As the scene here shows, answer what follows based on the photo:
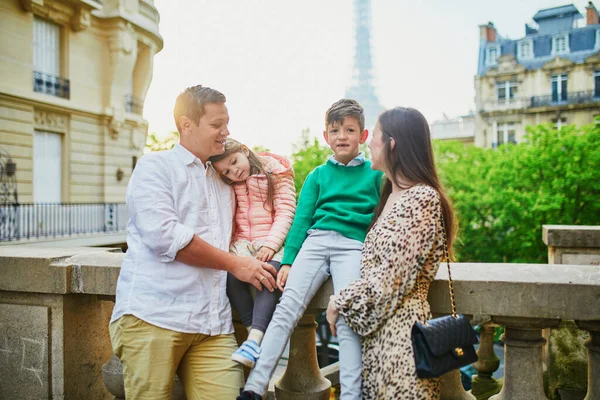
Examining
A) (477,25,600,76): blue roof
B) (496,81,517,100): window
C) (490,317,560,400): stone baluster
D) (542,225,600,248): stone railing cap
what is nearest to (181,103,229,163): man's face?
(490,317,560,400): stone baluster

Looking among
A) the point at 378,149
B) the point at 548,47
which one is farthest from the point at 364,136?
the point at 548,47

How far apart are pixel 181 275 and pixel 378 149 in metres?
1.23

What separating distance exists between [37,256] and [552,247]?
5.78 m

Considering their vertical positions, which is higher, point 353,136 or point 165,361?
point 353,136

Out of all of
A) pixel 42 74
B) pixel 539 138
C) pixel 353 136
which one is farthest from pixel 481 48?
pixel 353 136

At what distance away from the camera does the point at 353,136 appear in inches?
130

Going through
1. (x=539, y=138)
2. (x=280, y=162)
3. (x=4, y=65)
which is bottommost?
(x=280, y=162)

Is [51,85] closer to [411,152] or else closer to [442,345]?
[411,152]

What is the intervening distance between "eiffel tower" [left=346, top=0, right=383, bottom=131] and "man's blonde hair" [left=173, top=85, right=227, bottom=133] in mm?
173242

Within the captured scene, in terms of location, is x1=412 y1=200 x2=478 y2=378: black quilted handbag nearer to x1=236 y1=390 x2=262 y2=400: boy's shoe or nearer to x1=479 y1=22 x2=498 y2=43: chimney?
x1=236 y1=390 x2=262 y2=400: boy's shoe

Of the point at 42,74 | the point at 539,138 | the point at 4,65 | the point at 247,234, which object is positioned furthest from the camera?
the point at 539,138

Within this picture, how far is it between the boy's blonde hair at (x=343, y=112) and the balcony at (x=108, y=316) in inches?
39.4

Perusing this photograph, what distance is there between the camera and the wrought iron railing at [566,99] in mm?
40197

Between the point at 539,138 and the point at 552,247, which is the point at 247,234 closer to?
the point at 552,247
